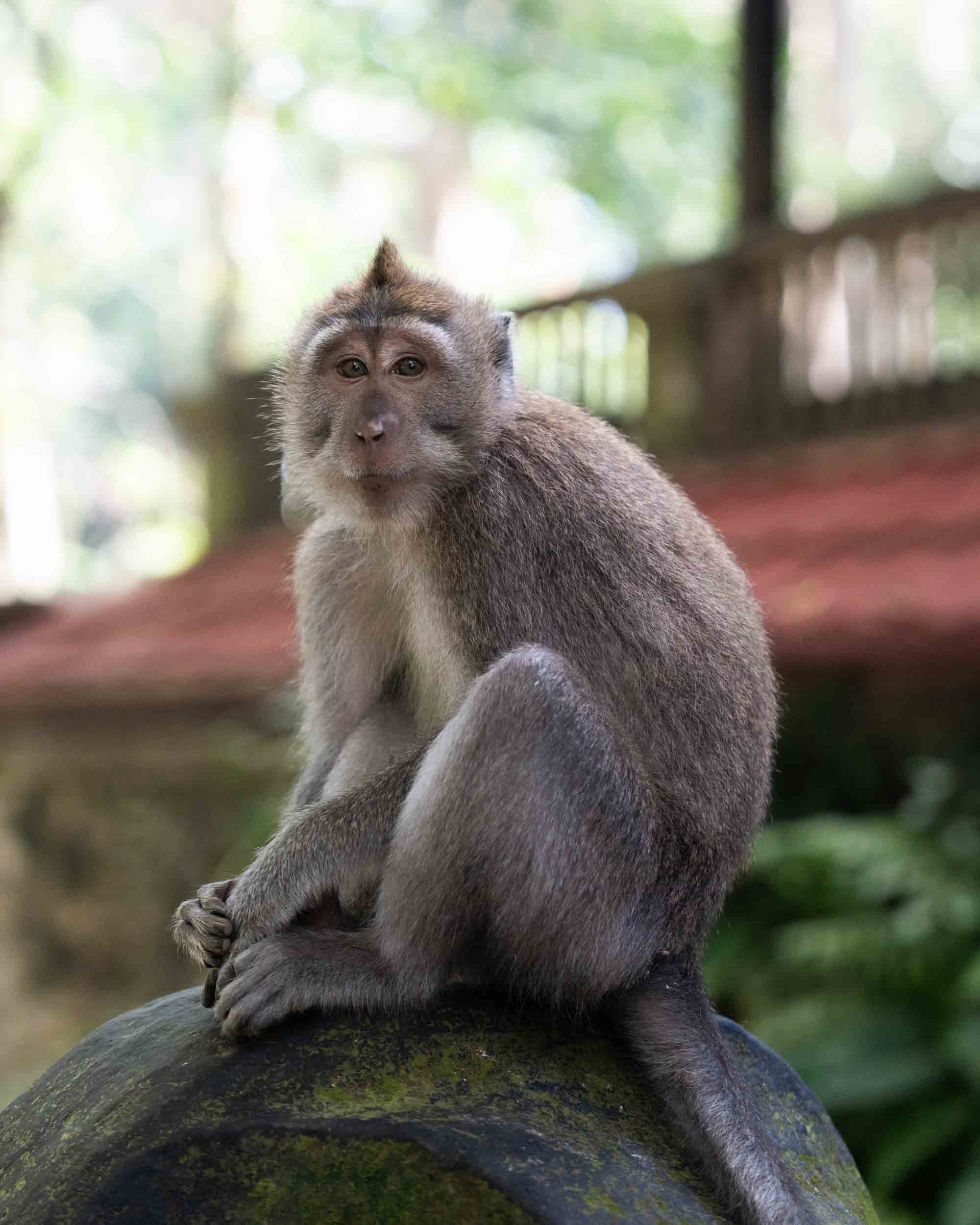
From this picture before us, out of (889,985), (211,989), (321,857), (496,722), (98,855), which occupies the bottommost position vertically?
(98,855)

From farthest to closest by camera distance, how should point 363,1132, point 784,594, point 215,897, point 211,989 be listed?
1. point 784,594
2. point 215,897
3. point 211,989
4. point 363,1132

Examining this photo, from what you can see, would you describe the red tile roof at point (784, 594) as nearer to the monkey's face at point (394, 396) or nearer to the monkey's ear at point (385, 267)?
the monkey's face at point (394, 396)

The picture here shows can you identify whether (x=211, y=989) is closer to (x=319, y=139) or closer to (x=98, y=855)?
(x=98, y=855)

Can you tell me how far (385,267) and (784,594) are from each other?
140 inches

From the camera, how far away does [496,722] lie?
112 inches

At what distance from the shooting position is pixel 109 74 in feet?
70.0

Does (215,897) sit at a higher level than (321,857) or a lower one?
lower

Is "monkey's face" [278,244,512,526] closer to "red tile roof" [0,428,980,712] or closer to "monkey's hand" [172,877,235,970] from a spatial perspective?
"red tile roof" [0,428,980,712]

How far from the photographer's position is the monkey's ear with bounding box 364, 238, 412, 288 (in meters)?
3.40

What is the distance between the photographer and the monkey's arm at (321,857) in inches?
119

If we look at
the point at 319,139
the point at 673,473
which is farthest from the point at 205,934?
the point at 319,139

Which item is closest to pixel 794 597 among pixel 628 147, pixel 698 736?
pixel 698 736

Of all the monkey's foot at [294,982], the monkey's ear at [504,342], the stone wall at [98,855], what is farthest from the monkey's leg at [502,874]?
the stone wall at [98,855]

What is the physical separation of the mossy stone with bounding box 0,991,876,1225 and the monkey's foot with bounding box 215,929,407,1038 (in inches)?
1.8
